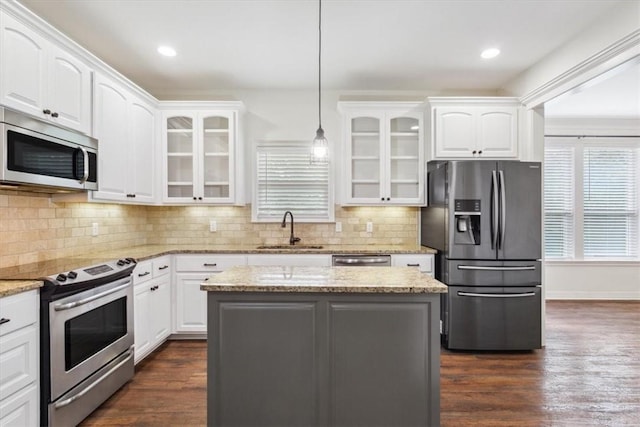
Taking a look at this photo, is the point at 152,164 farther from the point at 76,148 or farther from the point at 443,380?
the point at 443,380

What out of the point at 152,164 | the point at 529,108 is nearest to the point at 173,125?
the point at 152,164

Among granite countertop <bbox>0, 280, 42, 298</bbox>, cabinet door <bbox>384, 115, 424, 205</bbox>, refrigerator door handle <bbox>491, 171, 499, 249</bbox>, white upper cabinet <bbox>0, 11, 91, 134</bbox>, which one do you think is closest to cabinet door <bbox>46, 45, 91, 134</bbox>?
white upper cabinet <bbox>0, 11, 91, 134</bbox>

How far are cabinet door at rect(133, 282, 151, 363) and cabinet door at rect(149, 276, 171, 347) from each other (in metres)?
0.07

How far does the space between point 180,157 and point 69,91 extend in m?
1.50

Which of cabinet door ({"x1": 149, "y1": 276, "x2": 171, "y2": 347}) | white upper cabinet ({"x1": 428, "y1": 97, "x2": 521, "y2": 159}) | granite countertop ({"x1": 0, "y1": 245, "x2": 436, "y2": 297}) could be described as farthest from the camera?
white upper cabinet ({"x1": 428, "y1": 97, "x2": 521, "y2": 159})

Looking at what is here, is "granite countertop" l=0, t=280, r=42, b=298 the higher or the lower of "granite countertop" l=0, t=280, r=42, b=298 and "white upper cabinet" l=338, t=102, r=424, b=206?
the lower

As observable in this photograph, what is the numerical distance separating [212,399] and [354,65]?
121 inches

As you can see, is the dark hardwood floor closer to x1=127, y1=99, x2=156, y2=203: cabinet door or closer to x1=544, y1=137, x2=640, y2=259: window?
x1=127, y1=99, x2=156, y2=203: cabinet door

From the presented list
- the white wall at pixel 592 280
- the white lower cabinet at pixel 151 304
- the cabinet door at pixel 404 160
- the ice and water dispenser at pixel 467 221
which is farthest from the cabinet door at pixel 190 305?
the white wall at pixel 592 280

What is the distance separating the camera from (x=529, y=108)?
3.66 m

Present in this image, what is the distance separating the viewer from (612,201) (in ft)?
18.1

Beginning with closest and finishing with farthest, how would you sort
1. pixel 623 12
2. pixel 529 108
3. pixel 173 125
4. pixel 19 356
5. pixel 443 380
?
pixel 19 356, pixel 623 12, pixel 443 380, pixel 529 108, pixel 173 125

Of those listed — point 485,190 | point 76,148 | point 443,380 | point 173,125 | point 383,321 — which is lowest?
point 443,380

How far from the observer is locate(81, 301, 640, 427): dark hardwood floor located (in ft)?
7.64
